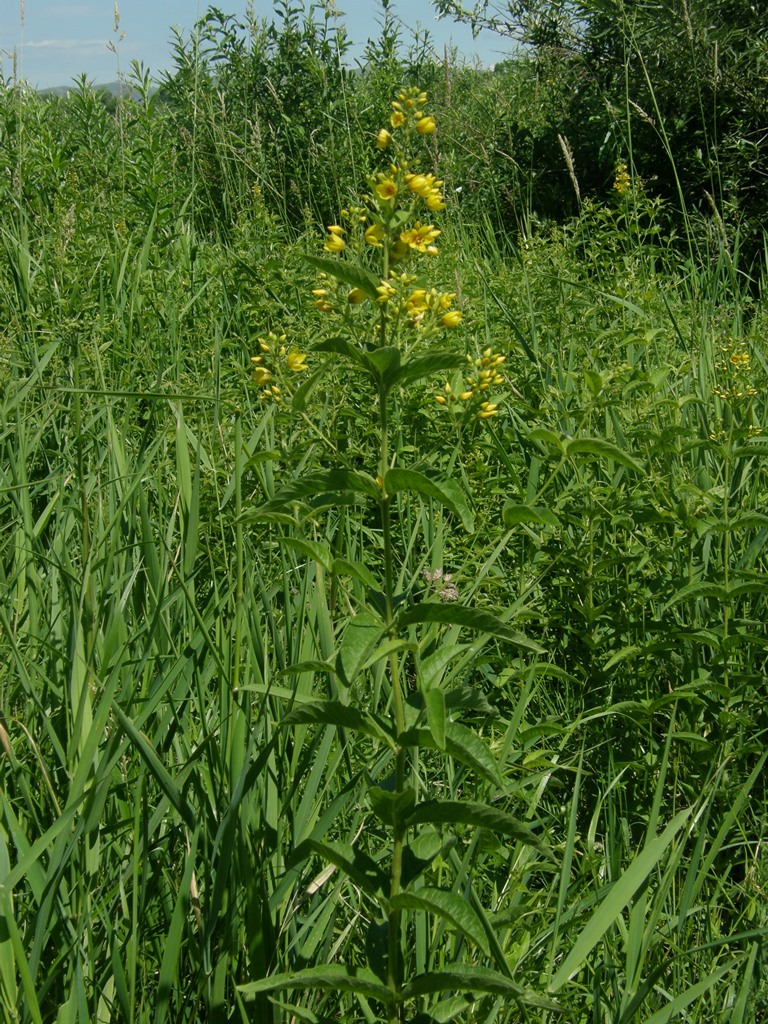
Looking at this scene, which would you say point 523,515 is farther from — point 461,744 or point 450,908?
point 450,908

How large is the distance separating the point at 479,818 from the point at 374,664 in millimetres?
657

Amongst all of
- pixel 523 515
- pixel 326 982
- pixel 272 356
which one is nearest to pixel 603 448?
pixel 523 515

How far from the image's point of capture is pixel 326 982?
1118 millimetres

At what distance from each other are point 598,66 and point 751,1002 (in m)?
5.10

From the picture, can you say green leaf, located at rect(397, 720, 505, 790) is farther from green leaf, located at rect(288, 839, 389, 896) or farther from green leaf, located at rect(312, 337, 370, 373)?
green leaf, located at rect(312, 337, 370, 373)

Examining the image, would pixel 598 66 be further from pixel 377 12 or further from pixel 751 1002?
pixel 751 1002

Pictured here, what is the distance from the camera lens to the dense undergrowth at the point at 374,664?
4.16 feet

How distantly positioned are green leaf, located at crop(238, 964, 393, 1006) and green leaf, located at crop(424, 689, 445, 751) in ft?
0.95

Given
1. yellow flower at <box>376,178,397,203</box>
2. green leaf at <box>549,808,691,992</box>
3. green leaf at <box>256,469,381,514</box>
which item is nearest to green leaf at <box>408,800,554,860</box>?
green leaf at <box>549,808,691,992</box>

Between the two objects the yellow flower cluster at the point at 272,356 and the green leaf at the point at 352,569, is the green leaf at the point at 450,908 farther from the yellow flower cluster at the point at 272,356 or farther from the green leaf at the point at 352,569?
the yellow flower cluster at the point at 272,356

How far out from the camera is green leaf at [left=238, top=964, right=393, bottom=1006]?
1.09 metres

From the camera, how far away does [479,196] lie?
5648 mm

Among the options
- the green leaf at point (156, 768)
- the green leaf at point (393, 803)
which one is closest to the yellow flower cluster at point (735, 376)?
the green leaf at point (393, 803)

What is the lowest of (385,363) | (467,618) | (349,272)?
(467,618)
